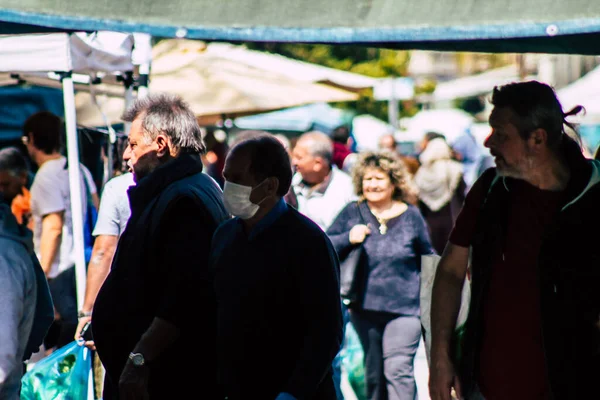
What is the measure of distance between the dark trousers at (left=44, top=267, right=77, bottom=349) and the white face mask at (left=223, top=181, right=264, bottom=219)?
11.4 ft

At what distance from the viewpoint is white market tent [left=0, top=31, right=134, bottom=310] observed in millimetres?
6180

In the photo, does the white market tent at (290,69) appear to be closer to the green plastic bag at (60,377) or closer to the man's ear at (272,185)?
the green plastic bag at (60,377)

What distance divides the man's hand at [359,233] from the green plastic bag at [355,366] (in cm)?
69

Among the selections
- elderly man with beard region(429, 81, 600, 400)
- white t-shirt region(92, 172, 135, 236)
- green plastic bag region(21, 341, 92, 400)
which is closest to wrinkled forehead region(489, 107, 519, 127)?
elderly man with beard region(429, 81, 600, 400)

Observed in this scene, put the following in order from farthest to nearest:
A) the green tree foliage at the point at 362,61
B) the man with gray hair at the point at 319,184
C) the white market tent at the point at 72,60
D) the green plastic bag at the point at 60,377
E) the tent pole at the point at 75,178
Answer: the green tree foliage at the point at 362,61 → the man with gray hair at the point at 319,184 → the tent pole at the point at 75,178 → the white market tent at the point at 72,60 → the green plastic bag at the point at 60,377

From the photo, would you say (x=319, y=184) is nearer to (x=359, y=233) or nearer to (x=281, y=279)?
(x=359, y=233)

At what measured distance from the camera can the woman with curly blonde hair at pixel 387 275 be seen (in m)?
7.10

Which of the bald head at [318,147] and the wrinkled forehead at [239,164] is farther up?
the bald head at [318,147]

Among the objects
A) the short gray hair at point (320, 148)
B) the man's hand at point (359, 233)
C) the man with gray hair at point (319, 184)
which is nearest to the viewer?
the man's hand at point (359, 233)

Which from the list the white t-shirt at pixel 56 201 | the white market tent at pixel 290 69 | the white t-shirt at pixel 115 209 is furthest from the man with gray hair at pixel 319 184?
the white market tent at pixel 290 69

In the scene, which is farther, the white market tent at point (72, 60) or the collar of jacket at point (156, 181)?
the white market tent at point (72, 60)

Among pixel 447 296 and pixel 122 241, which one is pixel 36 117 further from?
pixel 447 296

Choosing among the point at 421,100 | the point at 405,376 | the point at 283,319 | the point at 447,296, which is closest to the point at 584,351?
the point at 447,296

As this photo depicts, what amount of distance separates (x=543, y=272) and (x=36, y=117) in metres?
5.10
